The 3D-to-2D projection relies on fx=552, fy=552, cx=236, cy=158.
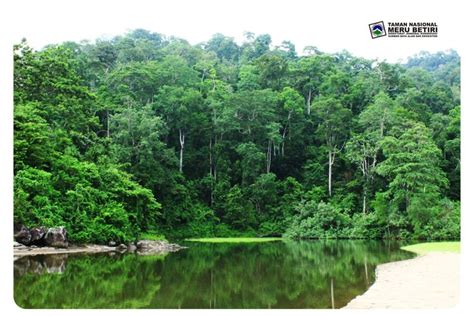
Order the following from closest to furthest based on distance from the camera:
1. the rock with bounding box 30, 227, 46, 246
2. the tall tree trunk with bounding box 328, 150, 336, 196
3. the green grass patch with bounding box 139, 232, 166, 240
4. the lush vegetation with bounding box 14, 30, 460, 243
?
the rock with bounding box 30, 227, 46, 246, the lush vegetation with bounding box 14, 30, 460, 243, the green grass patch with bounding box 139, 232, 166, 240, the tall tree trunk with bounding box 328, 150, 336, 196

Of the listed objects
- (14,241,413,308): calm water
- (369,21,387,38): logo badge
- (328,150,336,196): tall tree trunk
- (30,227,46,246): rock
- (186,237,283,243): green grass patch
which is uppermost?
(369,21,387,38): logo badge

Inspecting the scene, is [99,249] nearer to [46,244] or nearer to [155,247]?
[46,244]

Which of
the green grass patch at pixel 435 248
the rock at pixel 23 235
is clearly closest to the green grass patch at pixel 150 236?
the rock at pixel 23 235

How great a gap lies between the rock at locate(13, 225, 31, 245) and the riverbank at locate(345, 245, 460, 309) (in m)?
6.90

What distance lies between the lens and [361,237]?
20.9 metres

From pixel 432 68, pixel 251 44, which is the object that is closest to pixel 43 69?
pixel 251 44

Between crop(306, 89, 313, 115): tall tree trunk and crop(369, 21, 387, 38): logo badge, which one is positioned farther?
crop(306, 89, 313, 115): tall tree trunk

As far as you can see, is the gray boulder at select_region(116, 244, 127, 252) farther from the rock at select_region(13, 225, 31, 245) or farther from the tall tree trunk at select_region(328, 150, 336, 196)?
the tall tree trunk at select_region(328, 150, 336, 196)

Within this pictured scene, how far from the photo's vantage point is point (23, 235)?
36.6ft

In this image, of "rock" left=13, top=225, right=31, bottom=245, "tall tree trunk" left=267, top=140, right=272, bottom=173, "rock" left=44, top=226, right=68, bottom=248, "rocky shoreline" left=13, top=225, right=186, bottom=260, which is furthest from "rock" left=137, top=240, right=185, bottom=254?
"tall tree trunk" left=267, top=140, right=272, bottom=173

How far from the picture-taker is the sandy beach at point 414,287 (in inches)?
248

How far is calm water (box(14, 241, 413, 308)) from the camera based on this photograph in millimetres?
6875

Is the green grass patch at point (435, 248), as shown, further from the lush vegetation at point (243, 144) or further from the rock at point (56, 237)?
the rock at point (56, 237)
